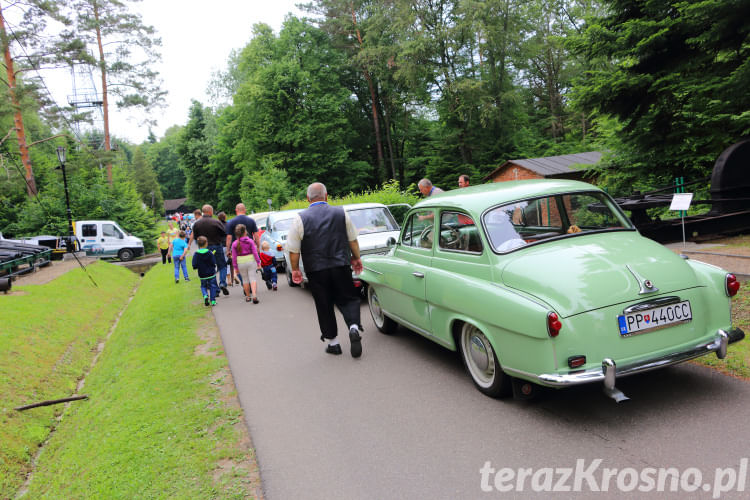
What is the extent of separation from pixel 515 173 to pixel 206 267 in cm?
1562

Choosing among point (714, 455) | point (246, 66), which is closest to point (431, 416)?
point (714, 455)

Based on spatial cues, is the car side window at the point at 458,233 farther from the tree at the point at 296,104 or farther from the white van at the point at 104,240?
the tree at the point at 296,104

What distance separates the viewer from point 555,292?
12.2 ft

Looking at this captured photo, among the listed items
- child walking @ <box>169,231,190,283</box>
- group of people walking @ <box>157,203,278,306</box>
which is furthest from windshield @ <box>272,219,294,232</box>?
child walking @ <box>169,231,190,283</box>

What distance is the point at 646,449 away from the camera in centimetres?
329

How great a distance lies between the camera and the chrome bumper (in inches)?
135

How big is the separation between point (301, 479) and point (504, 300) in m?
2.01

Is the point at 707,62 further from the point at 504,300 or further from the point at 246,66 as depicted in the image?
the point at 246,66

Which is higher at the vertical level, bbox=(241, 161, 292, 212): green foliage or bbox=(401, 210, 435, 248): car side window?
bbox=(241, 161, 292, 212): green foliage

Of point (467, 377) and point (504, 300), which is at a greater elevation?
point (504, 300)

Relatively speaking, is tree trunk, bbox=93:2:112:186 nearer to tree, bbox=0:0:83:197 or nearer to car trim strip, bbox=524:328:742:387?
tree, bbox=0:0:83:197

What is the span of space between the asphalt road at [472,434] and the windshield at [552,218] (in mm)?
1409

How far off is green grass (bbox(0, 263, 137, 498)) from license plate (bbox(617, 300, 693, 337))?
5607 mm

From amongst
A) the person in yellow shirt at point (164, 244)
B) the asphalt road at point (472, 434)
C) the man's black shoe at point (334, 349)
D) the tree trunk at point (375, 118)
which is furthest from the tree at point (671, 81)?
the tree trunk at point (375, 118)
